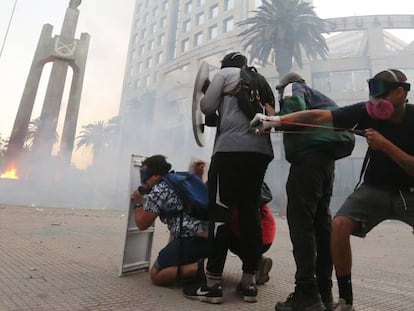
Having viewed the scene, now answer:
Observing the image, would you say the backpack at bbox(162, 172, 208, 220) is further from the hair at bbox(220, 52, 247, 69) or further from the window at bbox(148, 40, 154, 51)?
the window at bbox(148, 40, 154, 51)

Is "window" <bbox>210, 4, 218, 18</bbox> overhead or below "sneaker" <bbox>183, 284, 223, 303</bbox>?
overhead

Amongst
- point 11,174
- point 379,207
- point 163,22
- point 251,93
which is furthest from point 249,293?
point 163,22

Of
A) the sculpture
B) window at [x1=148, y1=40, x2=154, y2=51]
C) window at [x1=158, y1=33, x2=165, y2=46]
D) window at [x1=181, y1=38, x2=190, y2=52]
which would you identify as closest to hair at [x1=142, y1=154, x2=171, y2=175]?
the sculpture

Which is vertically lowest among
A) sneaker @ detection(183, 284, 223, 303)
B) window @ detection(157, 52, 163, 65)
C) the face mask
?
sneaker @ detection(183, 284, 223, 303)

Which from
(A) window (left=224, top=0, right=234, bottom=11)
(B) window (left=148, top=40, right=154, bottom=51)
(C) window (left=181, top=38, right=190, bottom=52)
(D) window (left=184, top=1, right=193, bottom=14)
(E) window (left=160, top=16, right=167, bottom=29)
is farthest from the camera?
(B) window (left=148, top=40, right=154, bottom=51)

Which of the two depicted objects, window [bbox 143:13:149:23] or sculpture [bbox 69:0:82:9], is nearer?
sculpture [bbox 69:0:82:9]

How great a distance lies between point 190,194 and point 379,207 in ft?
4.15

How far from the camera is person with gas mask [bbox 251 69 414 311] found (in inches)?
72.9

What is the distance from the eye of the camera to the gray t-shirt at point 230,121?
2326 millimetres

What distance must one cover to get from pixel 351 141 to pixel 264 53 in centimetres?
2244

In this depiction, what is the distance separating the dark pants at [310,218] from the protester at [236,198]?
0.91 feet

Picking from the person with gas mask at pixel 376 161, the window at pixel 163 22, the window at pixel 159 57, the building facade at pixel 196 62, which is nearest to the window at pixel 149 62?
the building facade at pixel 196 62

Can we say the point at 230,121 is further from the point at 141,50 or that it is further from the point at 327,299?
the point at 141,50

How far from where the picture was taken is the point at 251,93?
2.45 m
